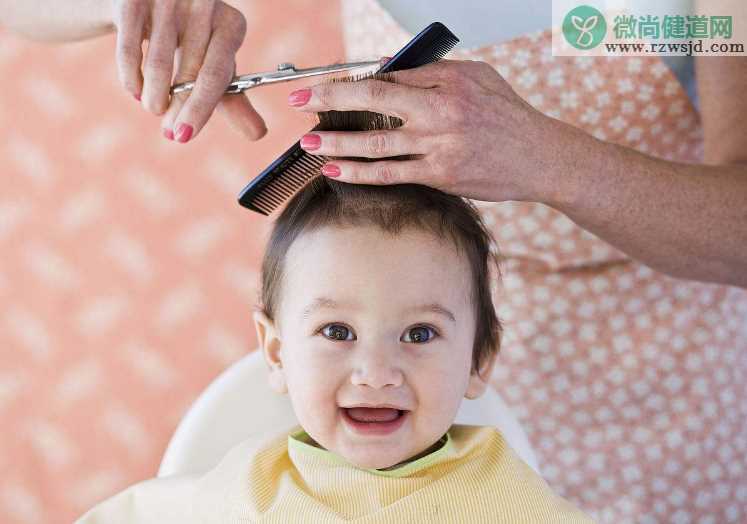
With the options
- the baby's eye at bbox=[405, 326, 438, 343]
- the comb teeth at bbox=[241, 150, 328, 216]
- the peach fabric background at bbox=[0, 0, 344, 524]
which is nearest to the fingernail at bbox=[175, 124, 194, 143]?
the comb teeth at bbox=[241, 150, 328, 216]

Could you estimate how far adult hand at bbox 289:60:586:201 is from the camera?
2.62 feet

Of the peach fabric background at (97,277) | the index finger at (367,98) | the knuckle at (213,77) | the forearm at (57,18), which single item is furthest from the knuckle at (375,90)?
the peach fabric background at (97,277)

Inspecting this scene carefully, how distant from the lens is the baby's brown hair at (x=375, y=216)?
2.92 ft

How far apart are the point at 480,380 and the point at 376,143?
0.37 meters

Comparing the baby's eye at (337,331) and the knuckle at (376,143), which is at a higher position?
the knuckle at (376,143)

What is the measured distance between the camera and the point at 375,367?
84cm

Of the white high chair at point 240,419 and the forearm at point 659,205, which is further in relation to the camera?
the white high chair at point 240,419

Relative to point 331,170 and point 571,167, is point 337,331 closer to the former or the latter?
point 331,170

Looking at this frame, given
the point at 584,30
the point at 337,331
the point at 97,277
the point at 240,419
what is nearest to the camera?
the point at 337,331

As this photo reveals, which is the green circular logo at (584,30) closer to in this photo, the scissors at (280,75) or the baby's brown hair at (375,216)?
the baby's brown hair at (375,216)

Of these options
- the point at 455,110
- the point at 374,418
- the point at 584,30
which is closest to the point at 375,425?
the point at 374,418

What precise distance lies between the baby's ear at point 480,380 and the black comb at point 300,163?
12.8 inches

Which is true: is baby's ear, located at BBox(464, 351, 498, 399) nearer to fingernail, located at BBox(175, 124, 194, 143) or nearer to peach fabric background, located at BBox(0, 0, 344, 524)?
fingernail, located at BBox(175, 124, 194, 143)

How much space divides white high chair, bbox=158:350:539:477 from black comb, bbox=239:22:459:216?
305 millimetres
